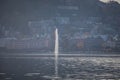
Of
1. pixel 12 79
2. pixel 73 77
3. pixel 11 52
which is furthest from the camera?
pixel 11 52

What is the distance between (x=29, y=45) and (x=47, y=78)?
13066 cm

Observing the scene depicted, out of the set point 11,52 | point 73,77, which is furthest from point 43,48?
point 73,77

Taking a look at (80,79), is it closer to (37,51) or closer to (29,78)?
(29,78)

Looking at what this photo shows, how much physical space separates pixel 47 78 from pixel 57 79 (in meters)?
1.79

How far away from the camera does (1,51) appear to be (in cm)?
18975

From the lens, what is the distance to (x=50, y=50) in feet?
652

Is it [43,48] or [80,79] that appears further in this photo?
[43,48]

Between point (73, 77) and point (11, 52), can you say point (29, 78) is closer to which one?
point (73, 77)

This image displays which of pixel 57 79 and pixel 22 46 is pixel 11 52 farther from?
pixel 57 79

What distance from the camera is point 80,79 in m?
66.4


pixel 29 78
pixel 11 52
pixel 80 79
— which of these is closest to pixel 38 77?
pixel 29 78

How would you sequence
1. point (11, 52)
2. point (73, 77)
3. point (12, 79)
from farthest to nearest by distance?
1. point (11, 52)
2. point (73, 77)
3. point (12, 79)

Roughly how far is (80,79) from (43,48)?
132483mm


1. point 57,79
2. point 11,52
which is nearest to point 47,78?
point 57,79
